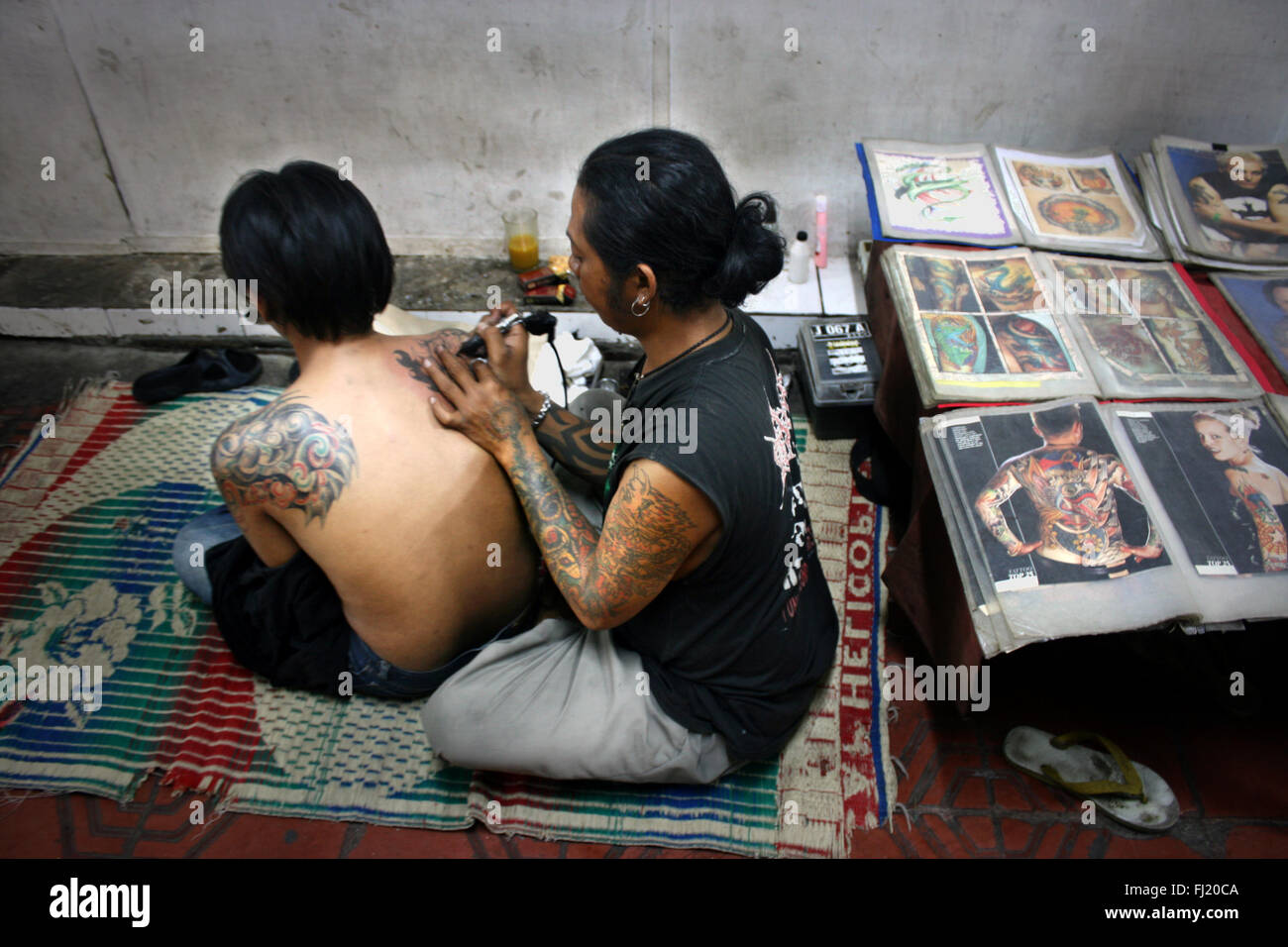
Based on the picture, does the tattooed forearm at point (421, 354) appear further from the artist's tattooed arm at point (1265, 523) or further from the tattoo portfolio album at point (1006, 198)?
the artist's tattooed arm at point (1265, 523)

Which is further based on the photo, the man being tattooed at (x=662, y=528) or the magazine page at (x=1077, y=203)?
the magazine page at (x=1077, y=203)

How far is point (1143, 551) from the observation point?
1.55 metres

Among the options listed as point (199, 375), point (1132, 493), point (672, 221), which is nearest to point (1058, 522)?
point (1132, 493)

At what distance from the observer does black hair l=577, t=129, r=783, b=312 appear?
1305 mm

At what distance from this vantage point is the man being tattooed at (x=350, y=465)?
1.41 metres

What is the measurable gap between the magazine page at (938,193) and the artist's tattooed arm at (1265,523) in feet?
3.28

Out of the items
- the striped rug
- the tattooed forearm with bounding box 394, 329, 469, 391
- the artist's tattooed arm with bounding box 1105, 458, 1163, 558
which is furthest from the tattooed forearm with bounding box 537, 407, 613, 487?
the artist's tattooed arm with bounding box 1105, 458, 1163, 558

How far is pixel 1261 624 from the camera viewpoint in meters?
1.75

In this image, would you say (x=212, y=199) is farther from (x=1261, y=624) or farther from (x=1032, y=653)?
(x=1261, y=624)

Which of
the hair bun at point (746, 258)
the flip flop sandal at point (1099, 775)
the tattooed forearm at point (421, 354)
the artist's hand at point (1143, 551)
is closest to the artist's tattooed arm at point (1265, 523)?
the artist's hand at point (1143, 551)

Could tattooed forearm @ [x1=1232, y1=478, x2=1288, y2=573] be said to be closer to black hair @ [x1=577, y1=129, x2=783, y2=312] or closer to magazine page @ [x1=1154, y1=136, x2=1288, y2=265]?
magazine page @ [x1=1154, y1=136, x2=1288, y2=265]
